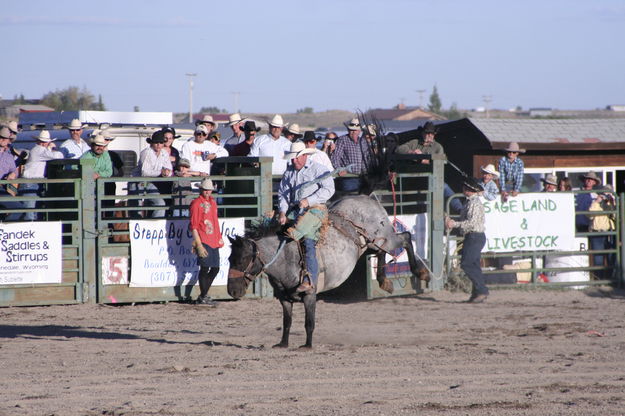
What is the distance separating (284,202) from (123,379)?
271cm

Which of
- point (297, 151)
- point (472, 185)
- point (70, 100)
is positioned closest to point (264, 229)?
point (297, 151)

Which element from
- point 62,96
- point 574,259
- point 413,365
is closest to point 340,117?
point 62,96

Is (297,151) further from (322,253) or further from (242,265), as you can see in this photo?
(242,265)

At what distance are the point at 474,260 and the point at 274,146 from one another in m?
3.49

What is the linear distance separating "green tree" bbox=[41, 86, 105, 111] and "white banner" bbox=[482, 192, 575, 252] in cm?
3528

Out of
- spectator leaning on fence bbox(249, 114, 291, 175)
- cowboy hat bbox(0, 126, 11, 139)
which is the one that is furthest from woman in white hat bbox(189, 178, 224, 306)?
cowboy hat bbox(0, 126, 11, 139)

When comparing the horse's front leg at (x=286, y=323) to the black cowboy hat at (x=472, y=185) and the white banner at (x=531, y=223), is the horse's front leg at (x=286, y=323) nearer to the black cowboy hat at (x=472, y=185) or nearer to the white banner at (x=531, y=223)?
the black cowboy hat at (x=472, y=185)

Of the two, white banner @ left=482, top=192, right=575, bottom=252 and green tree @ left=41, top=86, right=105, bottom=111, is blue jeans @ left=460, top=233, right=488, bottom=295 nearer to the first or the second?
white banner @ left=482, top=192, right=575, bottom=252

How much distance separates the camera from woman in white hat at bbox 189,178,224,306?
504 inches

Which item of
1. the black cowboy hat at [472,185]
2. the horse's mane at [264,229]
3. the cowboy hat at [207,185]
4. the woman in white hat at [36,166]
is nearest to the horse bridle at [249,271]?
the horse's mane at [264,229]

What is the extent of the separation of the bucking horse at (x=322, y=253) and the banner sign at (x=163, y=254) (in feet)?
10.7

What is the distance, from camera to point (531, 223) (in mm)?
14875

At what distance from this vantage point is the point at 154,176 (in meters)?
13.4

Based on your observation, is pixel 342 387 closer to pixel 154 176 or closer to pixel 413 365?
pixel 413 365
